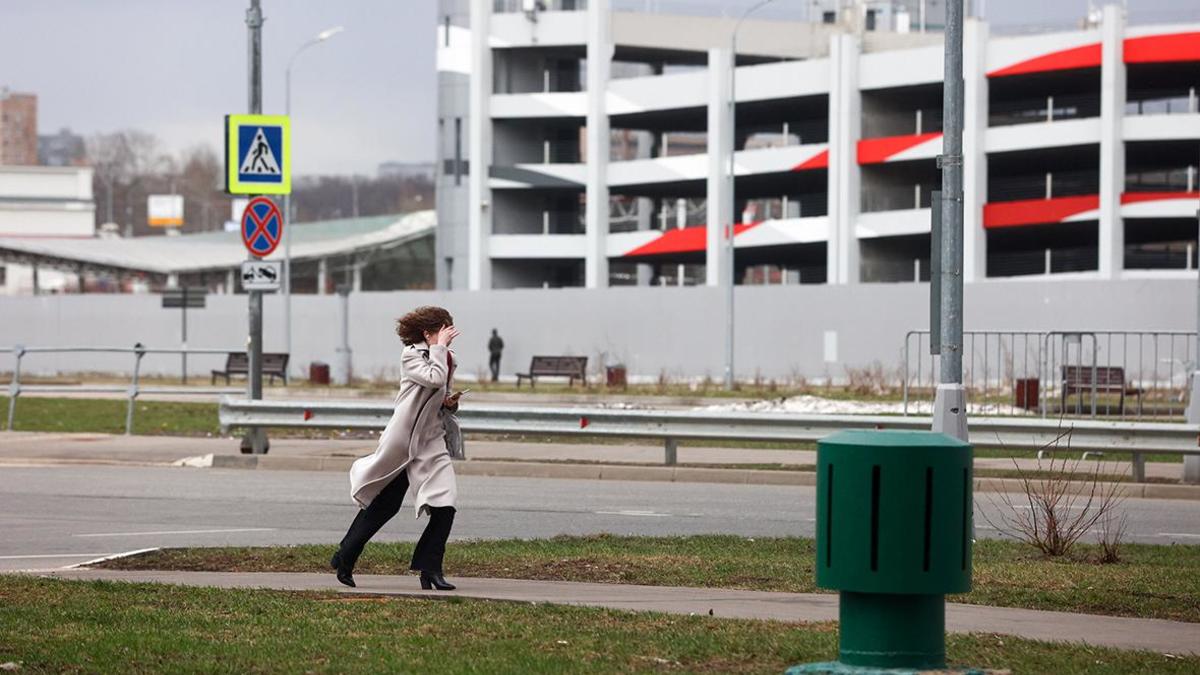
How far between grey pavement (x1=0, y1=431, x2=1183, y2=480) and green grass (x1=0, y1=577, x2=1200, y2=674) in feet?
45.1

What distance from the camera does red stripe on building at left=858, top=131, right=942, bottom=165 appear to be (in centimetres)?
6384

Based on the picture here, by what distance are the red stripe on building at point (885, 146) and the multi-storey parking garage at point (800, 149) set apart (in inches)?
4.0

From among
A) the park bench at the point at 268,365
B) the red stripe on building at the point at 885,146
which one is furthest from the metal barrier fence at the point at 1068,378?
the red stripe on building at the point at 885,146

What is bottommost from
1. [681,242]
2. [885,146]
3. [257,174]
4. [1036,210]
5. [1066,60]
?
[257,174]

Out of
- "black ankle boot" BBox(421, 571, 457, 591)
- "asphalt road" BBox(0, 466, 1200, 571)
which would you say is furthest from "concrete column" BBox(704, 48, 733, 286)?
"black ankle boot" BBox(421, 571, 457, 591)

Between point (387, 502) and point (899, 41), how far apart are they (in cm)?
6868

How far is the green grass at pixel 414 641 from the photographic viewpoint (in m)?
7.71

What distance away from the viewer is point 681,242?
7238 centimetres

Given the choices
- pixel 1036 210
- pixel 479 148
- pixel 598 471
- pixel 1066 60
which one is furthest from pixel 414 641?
pixel 479 148

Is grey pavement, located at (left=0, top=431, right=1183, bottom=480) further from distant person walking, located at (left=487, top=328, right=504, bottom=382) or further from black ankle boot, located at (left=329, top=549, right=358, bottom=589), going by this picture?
distant person walking, located at (left=487, top=328, right=504, bottom=382)

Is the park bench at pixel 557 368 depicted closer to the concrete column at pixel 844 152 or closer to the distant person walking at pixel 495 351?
the distant person walking at pixel 495 351

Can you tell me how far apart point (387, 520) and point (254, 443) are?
524 inches

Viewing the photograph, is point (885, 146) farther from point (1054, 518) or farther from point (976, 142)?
point (1054, 518)

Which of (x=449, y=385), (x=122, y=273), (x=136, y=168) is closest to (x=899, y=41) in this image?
(x=122, y=273)
